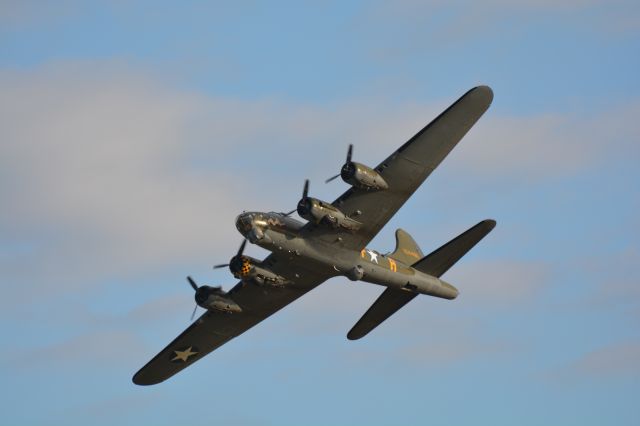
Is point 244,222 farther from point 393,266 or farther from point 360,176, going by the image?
point 393,266

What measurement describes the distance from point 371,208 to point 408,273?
5.52m

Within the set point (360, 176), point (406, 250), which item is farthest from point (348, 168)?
point (406, 250)

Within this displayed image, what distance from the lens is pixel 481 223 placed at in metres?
50.4

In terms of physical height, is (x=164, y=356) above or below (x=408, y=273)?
above

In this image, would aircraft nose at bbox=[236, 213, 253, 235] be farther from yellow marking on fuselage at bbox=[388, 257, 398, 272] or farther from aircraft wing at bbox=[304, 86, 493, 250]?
yellow marking on fuselage at bbox=[388, 257, 398, 272]

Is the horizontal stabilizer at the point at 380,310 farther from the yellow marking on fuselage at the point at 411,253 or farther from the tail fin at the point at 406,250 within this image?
the yellow marking on fuselage at the point at 411,253

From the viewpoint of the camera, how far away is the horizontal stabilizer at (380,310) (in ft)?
177

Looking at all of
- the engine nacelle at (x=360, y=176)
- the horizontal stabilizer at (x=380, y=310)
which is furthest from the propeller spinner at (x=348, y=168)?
the horizontal stabilizer at (x=380, y=310)

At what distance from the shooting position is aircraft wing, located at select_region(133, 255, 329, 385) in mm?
53500

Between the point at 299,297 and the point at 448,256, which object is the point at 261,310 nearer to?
the point at 299,297

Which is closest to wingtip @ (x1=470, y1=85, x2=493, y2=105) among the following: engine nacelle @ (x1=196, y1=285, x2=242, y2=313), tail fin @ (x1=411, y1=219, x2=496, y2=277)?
tail fin @ (x1=411, y1=219, x2=496, y2=277)

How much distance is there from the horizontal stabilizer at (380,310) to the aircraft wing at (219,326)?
10.6ft

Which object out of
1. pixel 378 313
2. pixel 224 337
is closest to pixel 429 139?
pixel 378 313

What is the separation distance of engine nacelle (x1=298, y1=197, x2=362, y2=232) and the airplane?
41mm
